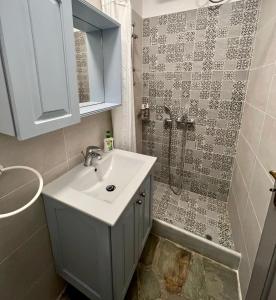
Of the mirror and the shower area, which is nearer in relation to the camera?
the mirror

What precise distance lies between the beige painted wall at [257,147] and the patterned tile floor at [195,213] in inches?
5.7

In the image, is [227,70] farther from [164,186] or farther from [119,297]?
[119,297]

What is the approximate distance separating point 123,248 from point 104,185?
428 mm

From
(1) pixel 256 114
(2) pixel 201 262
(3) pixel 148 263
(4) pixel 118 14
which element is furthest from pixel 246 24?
(3) pixel 148 263

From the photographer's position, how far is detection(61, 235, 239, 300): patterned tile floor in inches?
49.1

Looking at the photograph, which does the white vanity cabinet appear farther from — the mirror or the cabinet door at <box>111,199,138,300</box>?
the mirror

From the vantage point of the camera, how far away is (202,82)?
172 centimetres

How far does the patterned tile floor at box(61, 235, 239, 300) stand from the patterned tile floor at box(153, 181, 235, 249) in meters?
0.21

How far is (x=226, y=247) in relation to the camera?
1.44 m

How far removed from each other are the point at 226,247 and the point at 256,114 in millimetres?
1067

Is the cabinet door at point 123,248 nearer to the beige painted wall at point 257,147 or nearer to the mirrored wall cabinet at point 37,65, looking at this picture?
the mirrored wall cabinet at point 37,65

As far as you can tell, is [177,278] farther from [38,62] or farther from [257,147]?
[38,62]

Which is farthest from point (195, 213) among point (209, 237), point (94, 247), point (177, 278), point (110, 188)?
point (94, 247)

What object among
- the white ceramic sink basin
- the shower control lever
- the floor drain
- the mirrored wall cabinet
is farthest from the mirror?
the floor drain
